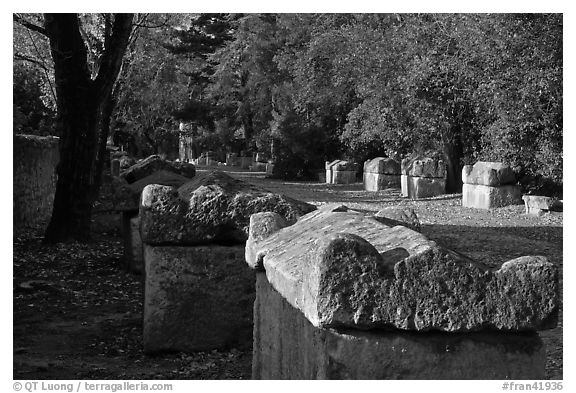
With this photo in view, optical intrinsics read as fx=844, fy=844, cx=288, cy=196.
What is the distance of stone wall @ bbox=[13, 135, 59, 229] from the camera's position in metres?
14.2

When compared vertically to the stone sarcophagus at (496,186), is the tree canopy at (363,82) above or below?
above

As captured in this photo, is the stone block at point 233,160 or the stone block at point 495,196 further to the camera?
the stone block at point 233,160

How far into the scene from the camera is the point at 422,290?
323 cm

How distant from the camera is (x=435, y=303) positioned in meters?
3.23

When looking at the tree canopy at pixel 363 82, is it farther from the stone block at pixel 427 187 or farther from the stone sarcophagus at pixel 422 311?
the stone sarcophagus at pixel 422 311

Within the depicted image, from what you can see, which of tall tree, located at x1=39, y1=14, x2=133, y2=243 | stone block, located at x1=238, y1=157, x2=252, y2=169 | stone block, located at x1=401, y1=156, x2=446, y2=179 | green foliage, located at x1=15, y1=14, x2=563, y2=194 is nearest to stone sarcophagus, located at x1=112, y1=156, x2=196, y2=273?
tall tree, located at x1=39, y1=14, x2=133, y2=243

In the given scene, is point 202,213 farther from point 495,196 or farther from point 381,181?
point 381,181

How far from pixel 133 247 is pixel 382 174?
17.7 meters

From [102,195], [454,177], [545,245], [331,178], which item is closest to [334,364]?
[545,245]

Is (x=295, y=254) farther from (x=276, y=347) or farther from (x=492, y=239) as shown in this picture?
(x=492, y=239)

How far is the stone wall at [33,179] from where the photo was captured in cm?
1420

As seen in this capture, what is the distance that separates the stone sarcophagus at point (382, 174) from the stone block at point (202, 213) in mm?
20580

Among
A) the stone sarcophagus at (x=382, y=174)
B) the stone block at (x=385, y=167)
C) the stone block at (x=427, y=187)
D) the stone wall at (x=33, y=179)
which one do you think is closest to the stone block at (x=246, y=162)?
the stone sarcophagus at (x=382, y=174)

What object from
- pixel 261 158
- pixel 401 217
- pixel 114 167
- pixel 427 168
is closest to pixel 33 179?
pixel 427 168
